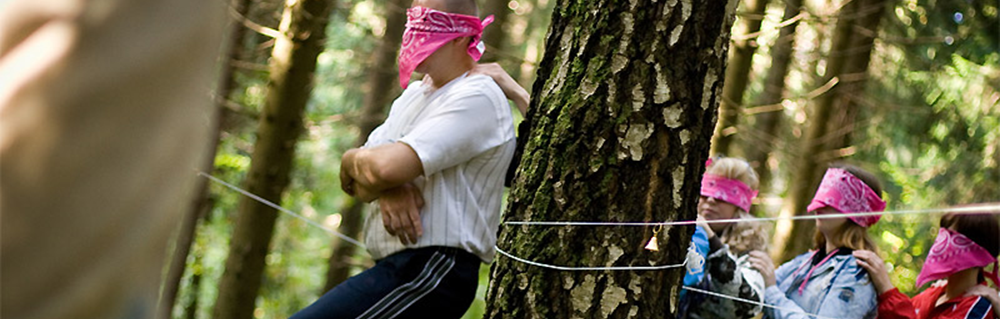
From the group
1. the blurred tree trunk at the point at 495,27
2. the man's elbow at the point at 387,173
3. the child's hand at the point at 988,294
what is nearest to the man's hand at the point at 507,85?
the man's elbow at the point at 387,173

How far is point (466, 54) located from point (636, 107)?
1106mm

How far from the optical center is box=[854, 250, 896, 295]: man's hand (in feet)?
13.9

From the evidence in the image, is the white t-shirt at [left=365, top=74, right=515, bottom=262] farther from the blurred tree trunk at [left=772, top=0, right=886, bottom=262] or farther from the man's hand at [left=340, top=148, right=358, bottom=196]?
the blurred tree trunk at [left=772, top=0, right=886, bottom=262]

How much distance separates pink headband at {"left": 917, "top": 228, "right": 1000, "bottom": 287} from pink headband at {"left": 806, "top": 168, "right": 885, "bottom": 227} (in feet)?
1.27

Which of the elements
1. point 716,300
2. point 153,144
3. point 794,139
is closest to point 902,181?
point 794,139

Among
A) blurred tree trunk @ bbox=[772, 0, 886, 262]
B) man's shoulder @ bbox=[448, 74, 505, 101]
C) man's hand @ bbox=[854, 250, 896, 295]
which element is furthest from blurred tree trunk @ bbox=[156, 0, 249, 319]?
blurred tree trunk @ bbox=[772, 0, 886, 262]

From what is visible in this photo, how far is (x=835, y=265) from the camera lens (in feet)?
14.7

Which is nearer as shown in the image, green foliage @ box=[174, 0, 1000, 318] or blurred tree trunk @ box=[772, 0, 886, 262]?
blurred tree trunk @ box=[772, 0, 886, 262]

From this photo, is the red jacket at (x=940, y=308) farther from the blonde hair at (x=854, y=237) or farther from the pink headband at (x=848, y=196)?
the pink headband at (x=848, y=196)

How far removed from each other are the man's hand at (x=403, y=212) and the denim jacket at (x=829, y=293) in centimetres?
193

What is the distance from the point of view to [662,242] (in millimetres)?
2947

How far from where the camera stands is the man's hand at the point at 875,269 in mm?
4223

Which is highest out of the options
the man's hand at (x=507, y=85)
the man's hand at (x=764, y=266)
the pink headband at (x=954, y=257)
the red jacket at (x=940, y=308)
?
the man's hand at (x=507, y=85)

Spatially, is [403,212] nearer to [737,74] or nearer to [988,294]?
[988,294]
